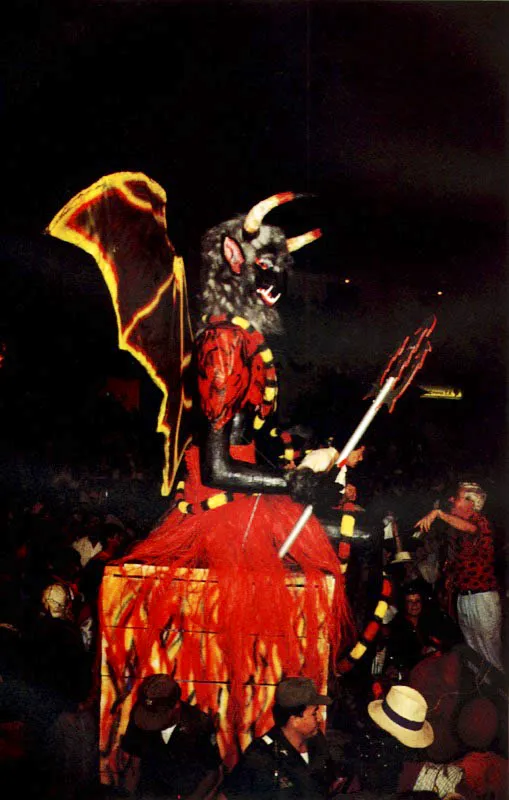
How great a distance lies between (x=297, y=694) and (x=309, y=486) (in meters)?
0.80

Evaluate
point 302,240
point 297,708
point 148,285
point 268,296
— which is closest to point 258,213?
point 302,240

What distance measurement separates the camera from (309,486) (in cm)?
311

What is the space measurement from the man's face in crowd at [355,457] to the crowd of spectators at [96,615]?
0.10ft

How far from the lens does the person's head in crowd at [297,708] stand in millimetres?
2855

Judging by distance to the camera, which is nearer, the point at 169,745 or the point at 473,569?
the point at 169,745

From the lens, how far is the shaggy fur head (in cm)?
322

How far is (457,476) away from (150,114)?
2060 millimetres

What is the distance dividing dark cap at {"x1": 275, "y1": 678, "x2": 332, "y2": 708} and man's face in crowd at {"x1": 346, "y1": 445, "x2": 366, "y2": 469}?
0.88 m

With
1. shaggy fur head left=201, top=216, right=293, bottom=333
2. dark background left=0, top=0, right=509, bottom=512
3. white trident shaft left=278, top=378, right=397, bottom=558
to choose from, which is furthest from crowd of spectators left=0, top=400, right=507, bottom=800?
shaggy fur head left=201, top=216, right=293, bottom=333

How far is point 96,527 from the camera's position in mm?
3270

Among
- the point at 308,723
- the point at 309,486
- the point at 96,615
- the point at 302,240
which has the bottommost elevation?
the point at 308,723

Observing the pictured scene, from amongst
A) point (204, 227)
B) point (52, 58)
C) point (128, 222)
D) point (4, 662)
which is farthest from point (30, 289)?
point (4, 662)

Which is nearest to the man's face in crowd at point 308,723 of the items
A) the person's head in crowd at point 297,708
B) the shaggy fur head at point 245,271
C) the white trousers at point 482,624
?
the person's head in crowd at point 297,708

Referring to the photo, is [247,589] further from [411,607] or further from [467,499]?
[467,499]
